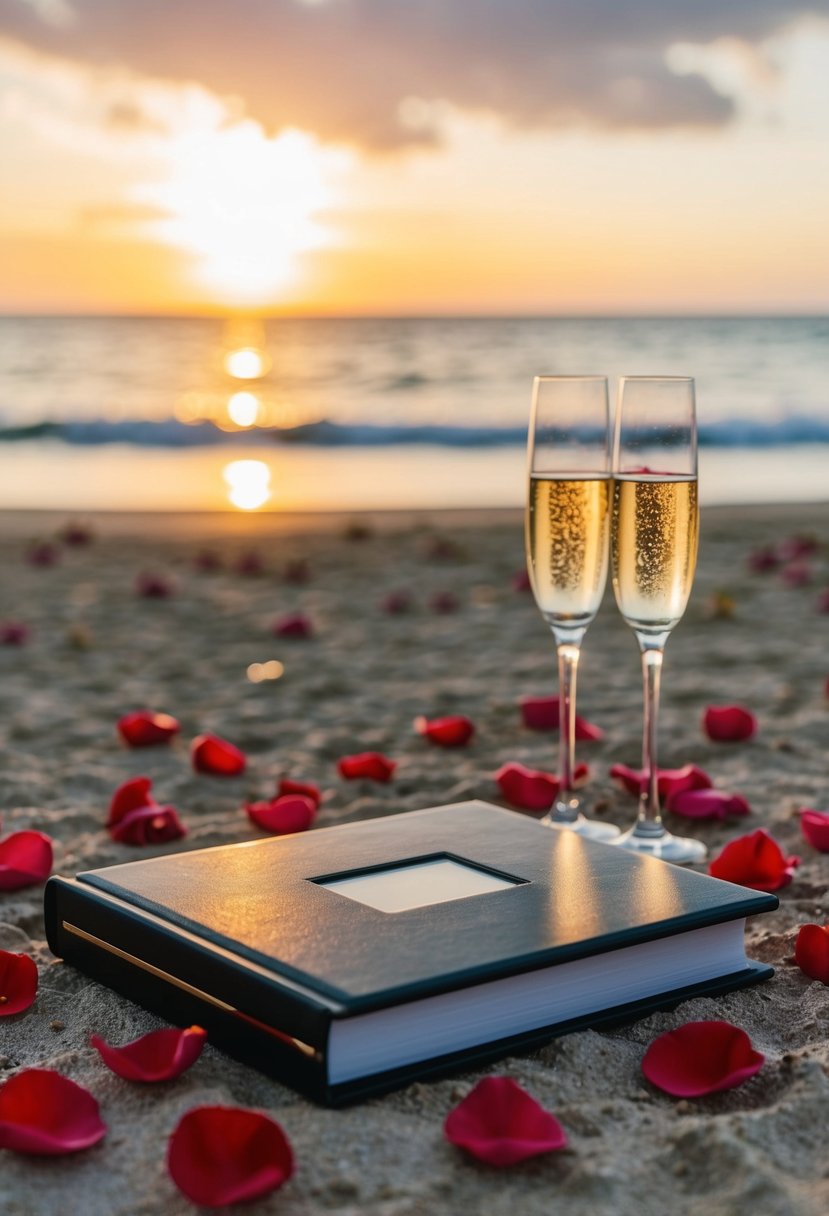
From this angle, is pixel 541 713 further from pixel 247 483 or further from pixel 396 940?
pixel 247 483

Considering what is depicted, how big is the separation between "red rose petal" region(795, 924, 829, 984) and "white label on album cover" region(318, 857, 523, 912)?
0.41 metres

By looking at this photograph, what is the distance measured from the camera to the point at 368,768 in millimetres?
2844

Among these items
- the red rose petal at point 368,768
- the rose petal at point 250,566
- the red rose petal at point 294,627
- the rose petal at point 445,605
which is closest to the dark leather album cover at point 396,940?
the red rose petal at point 368,768

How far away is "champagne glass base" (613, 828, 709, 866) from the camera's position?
227 centimetres

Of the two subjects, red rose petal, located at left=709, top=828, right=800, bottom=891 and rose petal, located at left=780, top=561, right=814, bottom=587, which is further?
rose petal, located at left=780, top=561, right=814, bottom=587

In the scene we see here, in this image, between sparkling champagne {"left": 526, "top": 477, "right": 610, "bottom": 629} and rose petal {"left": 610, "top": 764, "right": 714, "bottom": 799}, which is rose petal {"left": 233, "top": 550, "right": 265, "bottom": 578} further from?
sparkling champagne {"left": 526, "top": 477, "right": 610, "bottom": 629}

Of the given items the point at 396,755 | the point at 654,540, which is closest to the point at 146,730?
the point at 396,755

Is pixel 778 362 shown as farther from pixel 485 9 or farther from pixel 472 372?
pixel 485 9

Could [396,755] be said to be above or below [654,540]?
below

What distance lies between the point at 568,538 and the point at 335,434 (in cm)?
1222

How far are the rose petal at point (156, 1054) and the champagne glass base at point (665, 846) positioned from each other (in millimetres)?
960

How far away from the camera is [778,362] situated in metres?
22.9

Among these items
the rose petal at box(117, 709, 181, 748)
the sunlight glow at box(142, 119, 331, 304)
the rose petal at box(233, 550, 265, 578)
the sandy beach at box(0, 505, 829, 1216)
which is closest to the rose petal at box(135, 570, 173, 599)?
the sandy beach at box(0, 505, 829, 1216)

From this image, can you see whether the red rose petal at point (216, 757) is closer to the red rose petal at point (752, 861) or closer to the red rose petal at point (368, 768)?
the red rose petal at point (368, 768)
